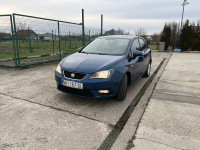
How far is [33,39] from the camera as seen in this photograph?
1066 centimetres

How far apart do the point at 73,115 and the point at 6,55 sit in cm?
960

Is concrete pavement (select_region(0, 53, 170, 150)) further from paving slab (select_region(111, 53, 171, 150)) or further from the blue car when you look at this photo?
the blue car

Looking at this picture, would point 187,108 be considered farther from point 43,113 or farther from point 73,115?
point 43,113

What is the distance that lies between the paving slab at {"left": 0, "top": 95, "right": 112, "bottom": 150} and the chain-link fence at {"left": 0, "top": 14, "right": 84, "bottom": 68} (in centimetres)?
433

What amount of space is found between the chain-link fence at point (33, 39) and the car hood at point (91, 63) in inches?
160

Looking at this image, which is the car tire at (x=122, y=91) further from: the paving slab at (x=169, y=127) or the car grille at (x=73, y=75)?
the car grille at (x=73, y=75)

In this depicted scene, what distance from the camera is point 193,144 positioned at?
2.13 meters

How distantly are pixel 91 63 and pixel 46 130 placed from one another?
5.17 ft

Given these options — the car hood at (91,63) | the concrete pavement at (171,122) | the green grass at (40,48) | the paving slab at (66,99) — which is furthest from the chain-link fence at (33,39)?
the concrete pavement at (171,122)

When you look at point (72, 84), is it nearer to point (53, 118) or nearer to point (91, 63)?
point (91, 63)

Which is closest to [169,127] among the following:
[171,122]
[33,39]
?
[171,122]

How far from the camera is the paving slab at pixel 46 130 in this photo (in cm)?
212

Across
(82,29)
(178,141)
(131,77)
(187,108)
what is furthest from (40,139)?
(82,29)

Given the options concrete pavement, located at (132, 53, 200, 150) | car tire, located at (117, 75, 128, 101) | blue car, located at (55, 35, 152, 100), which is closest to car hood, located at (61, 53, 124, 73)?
blue car, located at (55, 35, 152, 100)
